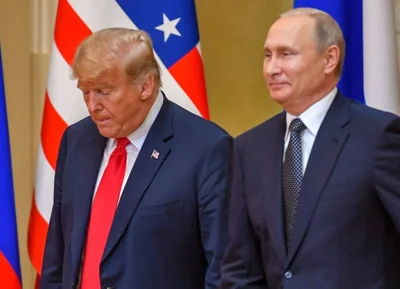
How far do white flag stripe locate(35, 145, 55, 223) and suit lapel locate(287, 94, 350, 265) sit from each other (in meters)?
1.16

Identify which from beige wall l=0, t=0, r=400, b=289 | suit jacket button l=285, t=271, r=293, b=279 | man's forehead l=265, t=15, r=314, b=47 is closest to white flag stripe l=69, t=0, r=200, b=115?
beige wall l=0, t=0, r=400, b=289

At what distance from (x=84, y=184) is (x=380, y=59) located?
3.52 ft

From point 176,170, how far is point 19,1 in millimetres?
A: 1542

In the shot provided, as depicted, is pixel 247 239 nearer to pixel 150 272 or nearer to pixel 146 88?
pixel 150 272

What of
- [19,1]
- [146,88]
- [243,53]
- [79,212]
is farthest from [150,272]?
[19,1]

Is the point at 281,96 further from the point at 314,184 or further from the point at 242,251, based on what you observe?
the point at 242,251

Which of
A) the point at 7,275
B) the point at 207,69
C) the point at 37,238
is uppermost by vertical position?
the point at 207,69

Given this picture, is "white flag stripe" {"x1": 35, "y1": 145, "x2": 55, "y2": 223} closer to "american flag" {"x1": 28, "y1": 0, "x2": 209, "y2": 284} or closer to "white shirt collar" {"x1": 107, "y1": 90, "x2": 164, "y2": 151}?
"american flag" {"x1": 28, "y1": 0, "x2": 209, "y2": 284}

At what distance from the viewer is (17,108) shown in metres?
3.48

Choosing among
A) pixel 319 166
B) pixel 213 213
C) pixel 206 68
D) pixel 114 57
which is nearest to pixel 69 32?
pixel 114 57

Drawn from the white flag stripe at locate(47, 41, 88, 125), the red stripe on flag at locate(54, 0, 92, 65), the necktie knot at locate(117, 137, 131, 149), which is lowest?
the necktie knot at locate(117, 137, 131, 149)

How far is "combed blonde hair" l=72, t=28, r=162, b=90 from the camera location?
225 centimetres

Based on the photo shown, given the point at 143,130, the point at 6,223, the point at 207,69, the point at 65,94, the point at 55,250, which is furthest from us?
the point at 207,69

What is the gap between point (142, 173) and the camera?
232 centimetres
